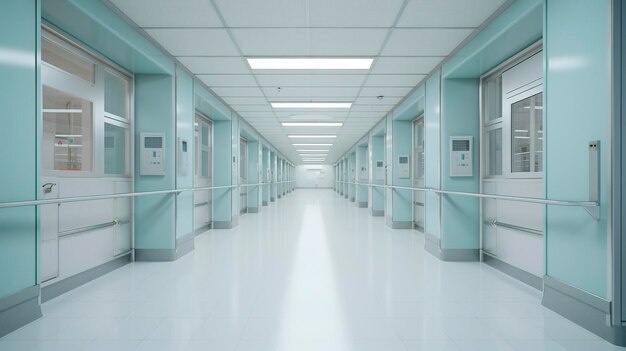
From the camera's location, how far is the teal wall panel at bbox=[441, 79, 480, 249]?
4910 mm

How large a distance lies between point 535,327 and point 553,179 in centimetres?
119

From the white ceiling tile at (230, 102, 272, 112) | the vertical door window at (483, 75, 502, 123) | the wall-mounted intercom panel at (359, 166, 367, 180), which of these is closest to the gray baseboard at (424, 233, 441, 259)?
the vertical door window at (483, 75, 502, 123)

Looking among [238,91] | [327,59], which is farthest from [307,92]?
[327,59]

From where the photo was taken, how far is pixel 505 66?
14.0ft

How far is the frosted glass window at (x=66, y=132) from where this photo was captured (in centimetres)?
338

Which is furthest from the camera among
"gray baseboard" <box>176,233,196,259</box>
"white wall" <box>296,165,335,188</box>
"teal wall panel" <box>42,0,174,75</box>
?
"white wall" <box>296,165,335,188</box>

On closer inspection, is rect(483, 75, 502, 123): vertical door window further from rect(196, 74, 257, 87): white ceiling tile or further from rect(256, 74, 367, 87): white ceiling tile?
rect(196, 74, 257, 87): white ceiling tile

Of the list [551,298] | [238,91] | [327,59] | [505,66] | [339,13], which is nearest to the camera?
[551,298]

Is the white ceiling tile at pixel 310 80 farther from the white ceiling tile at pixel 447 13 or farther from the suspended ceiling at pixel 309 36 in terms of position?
the white ceiling tile at pixel 447 13

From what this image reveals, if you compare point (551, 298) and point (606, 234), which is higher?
point (606, 234)

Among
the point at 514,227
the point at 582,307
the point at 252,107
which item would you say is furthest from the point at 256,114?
the point at 582,307

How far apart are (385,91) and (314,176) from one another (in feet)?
108

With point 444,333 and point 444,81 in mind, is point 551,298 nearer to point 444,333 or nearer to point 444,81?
point 444,333

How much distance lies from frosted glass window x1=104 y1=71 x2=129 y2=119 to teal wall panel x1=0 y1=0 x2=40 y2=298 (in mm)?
1742
